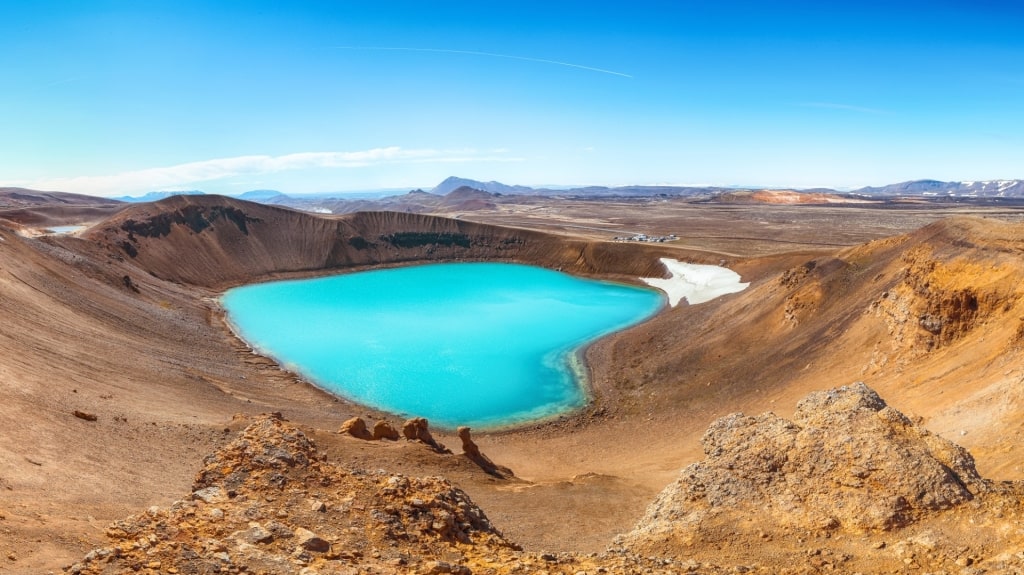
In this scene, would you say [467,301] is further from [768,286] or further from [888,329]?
[888,329]

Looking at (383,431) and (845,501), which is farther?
(383,431)

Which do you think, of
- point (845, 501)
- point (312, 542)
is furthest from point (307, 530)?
point (845, 501)

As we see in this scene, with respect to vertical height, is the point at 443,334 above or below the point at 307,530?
below

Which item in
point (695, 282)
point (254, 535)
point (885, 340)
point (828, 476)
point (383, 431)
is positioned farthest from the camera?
point (695, 282)

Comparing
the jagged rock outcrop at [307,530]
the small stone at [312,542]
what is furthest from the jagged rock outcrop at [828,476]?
the small stone at [312,542]

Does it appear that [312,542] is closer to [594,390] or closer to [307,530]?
[307,530]

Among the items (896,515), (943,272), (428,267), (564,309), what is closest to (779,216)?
(428,267)

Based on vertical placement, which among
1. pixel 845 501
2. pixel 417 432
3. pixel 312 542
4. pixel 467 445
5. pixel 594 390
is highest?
pixel 312 542
